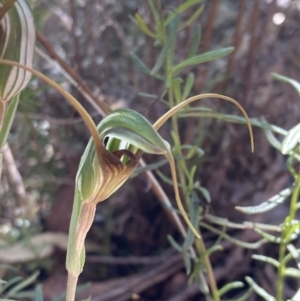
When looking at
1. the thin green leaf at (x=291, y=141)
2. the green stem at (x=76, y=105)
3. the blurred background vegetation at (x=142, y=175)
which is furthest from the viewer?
the blurred background vegetation at (x=142, y=175)

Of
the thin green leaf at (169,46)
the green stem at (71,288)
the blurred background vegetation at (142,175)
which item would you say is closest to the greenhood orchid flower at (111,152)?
the green stem at (71,288)

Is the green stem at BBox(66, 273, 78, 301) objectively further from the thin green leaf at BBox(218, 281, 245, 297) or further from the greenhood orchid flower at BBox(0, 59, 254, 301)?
the thin green leaf at BBox(218, 281, 245, 297)

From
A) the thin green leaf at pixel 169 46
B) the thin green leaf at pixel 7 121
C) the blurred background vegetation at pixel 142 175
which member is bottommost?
the blurred background vegetation at pixel 142 175

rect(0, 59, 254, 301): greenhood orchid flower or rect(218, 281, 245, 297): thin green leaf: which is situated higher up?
rect(0, 59, 254, 301): greenhood orchid flower

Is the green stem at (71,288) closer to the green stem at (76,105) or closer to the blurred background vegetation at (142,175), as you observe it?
the green stem at (76,105)

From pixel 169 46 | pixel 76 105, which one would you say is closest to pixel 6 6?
pixel 76 105

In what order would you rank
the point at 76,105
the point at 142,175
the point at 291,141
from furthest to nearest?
1. the point at 142,175
2. the point at 291,141
3. the point at 76,105

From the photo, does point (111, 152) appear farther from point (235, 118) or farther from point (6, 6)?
point (235, 118)

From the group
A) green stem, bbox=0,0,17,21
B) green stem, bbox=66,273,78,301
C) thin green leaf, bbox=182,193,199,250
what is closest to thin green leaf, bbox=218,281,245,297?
thin green leaf, bbox=182,193,199,250

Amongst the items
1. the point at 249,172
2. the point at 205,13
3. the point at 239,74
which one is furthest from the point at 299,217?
the point at 205,13
